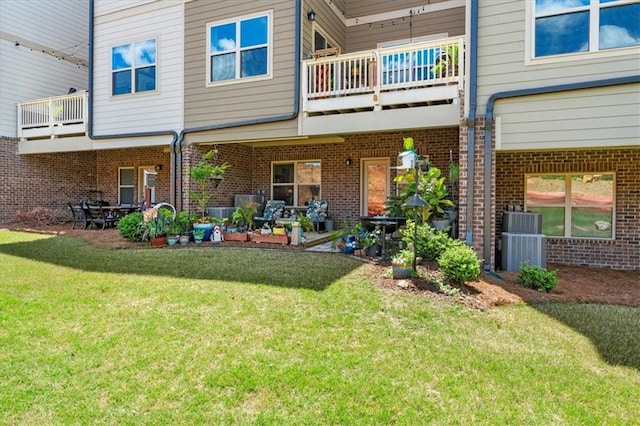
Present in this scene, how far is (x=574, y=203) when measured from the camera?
8.34 metres

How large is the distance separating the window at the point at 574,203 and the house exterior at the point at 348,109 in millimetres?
45

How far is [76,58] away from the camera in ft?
48.9

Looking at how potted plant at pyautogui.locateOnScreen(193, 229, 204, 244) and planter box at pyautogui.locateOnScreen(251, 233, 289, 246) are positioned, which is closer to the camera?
planter box at pyautogui.locateOnScreen(251, 233, 289, 246)

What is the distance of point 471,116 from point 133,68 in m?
9.60

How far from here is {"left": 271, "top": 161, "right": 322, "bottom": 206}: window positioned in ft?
39.5

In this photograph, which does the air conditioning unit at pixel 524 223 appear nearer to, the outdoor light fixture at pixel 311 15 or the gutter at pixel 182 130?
the gutter at pixel 182 130

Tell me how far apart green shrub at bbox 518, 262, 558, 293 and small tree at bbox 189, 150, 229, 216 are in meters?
7.22

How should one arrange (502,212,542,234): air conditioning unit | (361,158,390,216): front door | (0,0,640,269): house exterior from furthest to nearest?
(361,158,390,216): front door → (502,212,542,234): air conditioning unit → (0,0,640,269): house exterior

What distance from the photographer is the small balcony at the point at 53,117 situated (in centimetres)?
1231

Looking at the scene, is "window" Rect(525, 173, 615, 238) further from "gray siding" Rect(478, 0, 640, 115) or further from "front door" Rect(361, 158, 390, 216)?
"front door" Rect(361, 158, 390, 216)

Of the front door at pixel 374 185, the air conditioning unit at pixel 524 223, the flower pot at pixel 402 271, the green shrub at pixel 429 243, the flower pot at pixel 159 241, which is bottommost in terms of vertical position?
the flower pot at pixel 402 271

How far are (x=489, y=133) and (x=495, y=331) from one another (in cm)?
401

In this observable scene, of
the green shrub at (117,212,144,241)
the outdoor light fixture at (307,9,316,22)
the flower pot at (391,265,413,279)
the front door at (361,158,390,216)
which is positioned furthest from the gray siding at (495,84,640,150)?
the green shrub at (117,212,144,241)

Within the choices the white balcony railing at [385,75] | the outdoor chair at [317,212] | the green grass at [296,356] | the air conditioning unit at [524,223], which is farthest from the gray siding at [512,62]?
the outdoor chair at [317,212]
